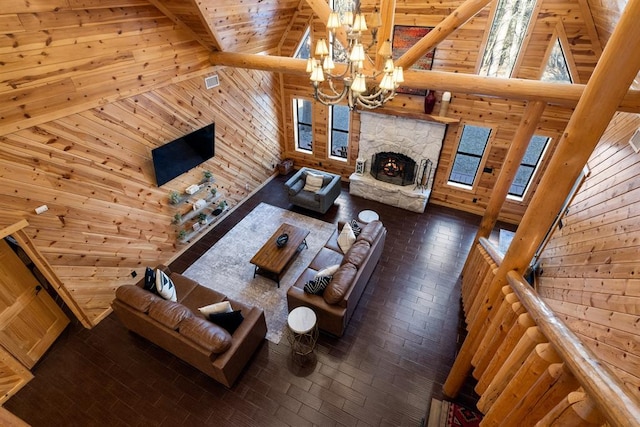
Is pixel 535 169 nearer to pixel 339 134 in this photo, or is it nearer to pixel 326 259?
pixel 339 134

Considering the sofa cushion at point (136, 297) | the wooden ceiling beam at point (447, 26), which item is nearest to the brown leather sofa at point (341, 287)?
the sofa cushion at point (136, 297)

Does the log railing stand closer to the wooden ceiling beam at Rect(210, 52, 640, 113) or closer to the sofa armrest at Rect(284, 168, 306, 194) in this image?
the wooden ceiling beam at Rect(210, 52, 640, 113)

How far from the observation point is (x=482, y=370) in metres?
2.94

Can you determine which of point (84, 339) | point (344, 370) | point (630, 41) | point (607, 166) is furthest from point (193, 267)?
point (607, 166)

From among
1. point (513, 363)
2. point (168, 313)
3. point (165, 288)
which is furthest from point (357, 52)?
point (165, 288)

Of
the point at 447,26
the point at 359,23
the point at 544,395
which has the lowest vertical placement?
the point at 544,395

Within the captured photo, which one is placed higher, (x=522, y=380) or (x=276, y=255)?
(x=522, y=380)

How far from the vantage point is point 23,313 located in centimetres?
408

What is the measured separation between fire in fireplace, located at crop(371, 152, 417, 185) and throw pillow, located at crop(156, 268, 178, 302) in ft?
16.6

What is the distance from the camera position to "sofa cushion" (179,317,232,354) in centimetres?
354

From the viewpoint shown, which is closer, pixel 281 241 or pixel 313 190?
pixel 281 241

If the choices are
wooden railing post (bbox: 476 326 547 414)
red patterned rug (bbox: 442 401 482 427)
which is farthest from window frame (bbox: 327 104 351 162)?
wooden railing post (bbox: 476 326 547 414)

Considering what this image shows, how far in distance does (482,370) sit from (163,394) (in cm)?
377

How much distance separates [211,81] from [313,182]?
2.96m
